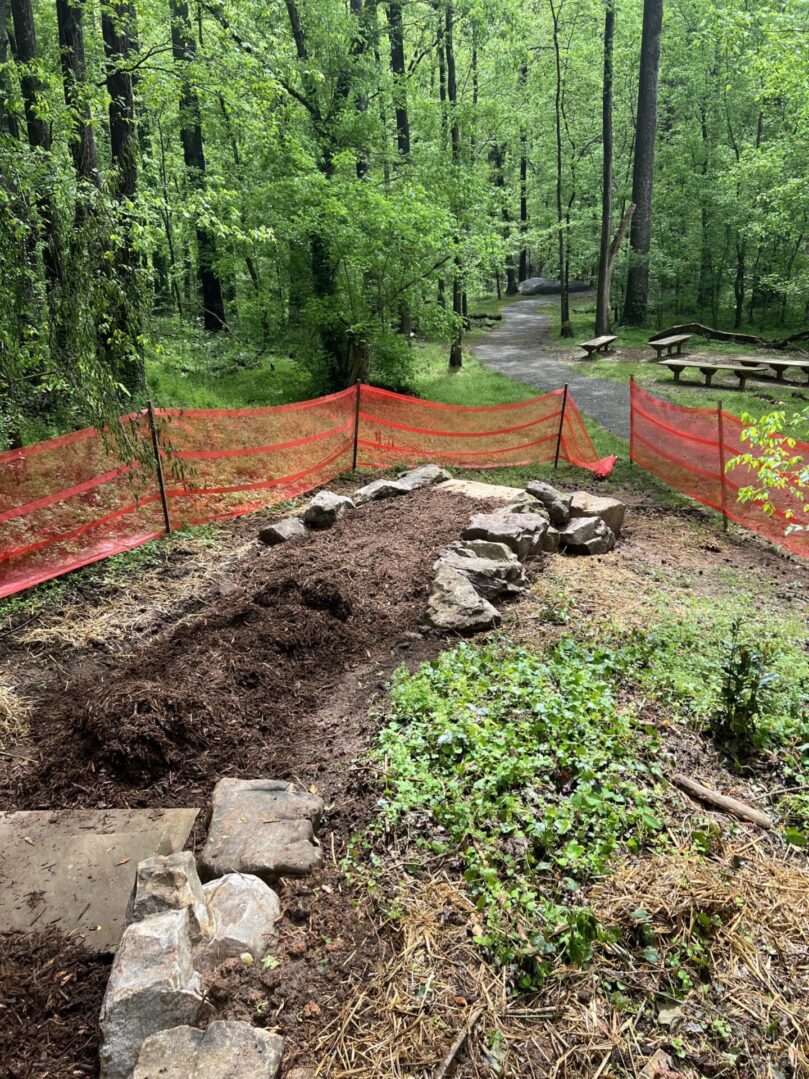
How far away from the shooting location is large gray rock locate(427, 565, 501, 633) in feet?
15.4

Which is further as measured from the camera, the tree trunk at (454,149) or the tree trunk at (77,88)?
the tree trunk at (454,149)

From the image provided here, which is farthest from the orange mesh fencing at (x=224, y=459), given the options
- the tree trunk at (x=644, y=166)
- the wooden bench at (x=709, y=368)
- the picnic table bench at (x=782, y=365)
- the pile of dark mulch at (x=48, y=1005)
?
the tree trunk at (x=644, y=166)

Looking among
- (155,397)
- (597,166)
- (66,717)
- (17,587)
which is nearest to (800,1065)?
(66,717)

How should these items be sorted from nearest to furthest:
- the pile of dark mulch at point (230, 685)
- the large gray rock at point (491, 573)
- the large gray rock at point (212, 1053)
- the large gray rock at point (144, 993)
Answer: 1. the large gray rock at point (212, 1053)
2. the large gray rock at point (144, 993)
3. the pile of dark mulch at point (230, 685)
4. the large gray rock at point (491, 573)

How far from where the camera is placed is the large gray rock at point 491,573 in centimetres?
518

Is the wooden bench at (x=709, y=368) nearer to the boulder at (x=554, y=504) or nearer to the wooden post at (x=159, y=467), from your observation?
the boulder at (x=554, y=504)

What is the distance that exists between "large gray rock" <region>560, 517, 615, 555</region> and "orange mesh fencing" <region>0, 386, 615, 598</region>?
108 inches

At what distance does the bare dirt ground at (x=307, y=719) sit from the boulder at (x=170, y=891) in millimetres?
227

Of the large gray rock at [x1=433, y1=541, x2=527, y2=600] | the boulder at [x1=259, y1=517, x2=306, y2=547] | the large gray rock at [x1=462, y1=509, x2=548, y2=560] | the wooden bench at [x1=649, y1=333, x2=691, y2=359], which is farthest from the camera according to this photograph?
the wooden bench at [x1=649, y1=333, x2=691, y2=359]

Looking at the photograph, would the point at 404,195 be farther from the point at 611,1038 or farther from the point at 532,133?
the point at 532,133

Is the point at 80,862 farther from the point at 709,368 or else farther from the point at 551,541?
the point at 709,368

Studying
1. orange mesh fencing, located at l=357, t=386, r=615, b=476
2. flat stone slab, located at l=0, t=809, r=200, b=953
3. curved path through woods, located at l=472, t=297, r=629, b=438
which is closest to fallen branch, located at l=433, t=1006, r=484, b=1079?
flat stone slab, located at l=0, t=809, r=200, b=953

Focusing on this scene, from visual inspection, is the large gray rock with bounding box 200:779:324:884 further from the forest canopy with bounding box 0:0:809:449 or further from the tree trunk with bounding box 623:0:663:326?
the tree trunk with bounding box 623:0:663:326

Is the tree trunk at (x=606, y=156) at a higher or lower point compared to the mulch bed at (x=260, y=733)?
higher
